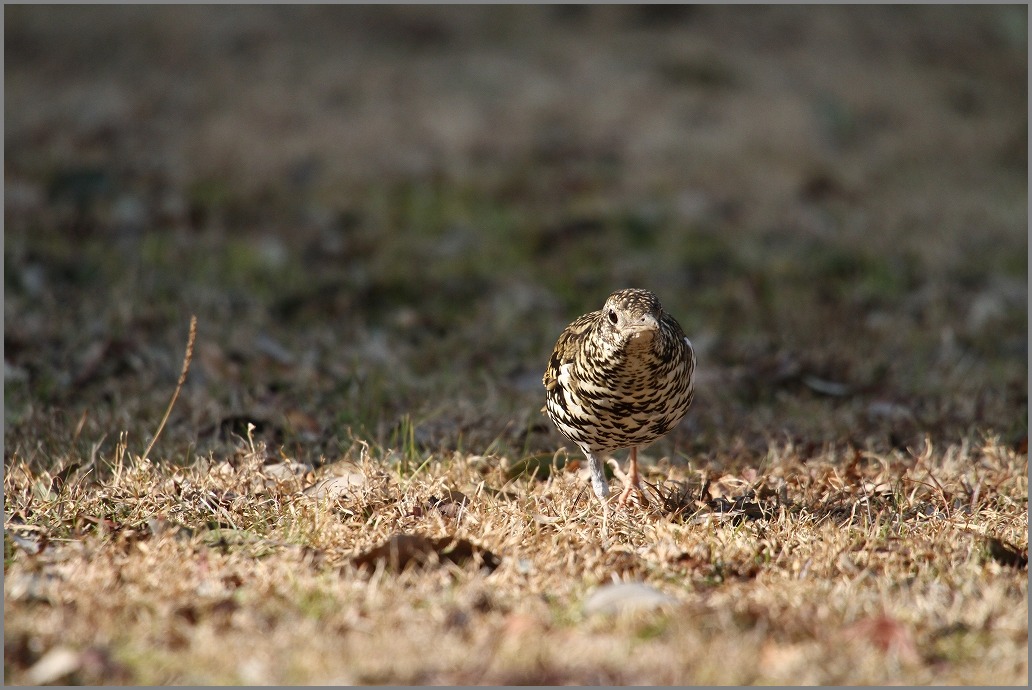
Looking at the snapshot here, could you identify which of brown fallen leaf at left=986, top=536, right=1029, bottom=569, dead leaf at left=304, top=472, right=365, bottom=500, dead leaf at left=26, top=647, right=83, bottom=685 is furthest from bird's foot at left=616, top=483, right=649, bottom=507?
dead leaf at left=26, top=647, right=83, bottom=685

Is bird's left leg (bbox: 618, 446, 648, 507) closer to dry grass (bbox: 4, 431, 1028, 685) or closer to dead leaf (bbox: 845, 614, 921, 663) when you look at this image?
dry grass (bbox: 4, 431, 1028, 685)

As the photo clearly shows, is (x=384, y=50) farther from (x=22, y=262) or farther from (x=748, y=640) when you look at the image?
(x=748, y=640)

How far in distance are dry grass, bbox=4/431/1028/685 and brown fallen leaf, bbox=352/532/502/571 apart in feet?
0.15

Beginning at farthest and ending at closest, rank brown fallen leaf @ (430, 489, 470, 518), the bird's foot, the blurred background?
Result: the blurred background, the bird's foot, brown fallen leaf @ (430, 489, 470, 518)

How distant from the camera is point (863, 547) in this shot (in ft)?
12.6

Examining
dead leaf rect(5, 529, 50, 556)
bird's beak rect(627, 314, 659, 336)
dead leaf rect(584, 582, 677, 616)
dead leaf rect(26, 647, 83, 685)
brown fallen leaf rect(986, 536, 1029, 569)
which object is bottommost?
dead leaf rect(5, 529, 50, 556)

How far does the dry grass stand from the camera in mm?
2883

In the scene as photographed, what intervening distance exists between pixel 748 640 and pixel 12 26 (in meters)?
11.1

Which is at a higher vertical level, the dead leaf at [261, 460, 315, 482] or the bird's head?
the bird's head

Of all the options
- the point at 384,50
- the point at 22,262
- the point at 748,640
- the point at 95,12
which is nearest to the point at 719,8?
the point at 384,50

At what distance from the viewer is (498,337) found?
675 centimetres

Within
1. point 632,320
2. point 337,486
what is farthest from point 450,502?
point 632,320

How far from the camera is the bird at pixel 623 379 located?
3.83 m

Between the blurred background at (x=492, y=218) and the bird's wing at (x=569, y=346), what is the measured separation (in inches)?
23.6
